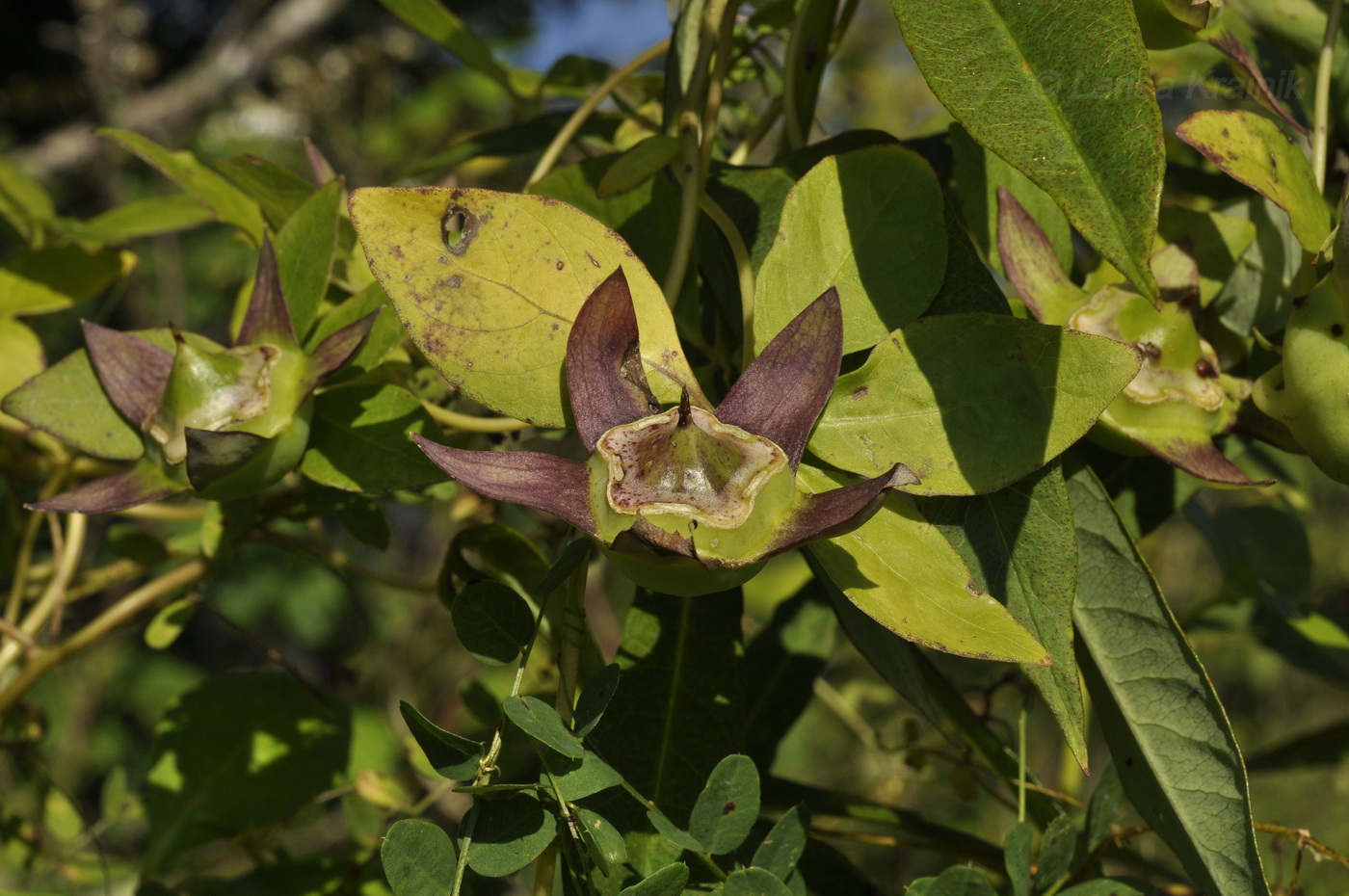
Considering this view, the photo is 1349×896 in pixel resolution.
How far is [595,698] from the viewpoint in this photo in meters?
0.50

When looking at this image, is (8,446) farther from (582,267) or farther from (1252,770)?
(1252,770)

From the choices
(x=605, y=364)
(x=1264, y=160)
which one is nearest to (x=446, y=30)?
(x=605, y=364)

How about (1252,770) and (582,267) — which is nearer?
(582,267)

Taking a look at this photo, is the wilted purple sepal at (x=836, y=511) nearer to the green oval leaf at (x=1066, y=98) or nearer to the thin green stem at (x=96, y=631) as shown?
the green oval leaf at (x=1066, y=98)

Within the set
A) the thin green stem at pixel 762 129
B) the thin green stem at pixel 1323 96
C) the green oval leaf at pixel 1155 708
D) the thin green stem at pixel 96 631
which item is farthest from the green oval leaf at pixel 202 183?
the thin green stem at pixel 1323 96

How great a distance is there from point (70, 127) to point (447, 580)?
11.2ft

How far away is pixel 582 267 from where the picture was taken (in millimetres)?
473

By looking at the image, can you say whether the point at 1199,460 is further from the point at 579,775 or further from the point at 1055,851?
the point at 579,775

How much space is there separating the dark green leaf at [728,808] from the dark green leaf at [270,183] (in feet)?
1.49

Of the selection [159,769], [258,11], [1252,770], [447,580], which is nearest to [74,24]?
[258,11]

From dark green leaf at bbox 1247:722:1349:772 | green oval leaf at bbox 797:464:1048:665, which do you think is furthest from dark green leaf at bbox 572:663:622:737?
dark green leaf at bbox 1247:722:1349:772

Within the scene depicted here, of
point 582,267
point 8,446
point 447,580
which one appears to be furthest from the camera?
point 8,446

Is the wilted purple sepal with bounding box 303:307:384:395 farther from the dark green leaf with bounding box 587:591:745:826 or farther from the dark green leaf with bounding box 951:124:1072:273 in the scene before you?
the dark green leaf with bounding box 951:124:1072:273

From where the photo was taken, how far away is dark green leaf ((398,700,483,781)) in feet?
1.59
